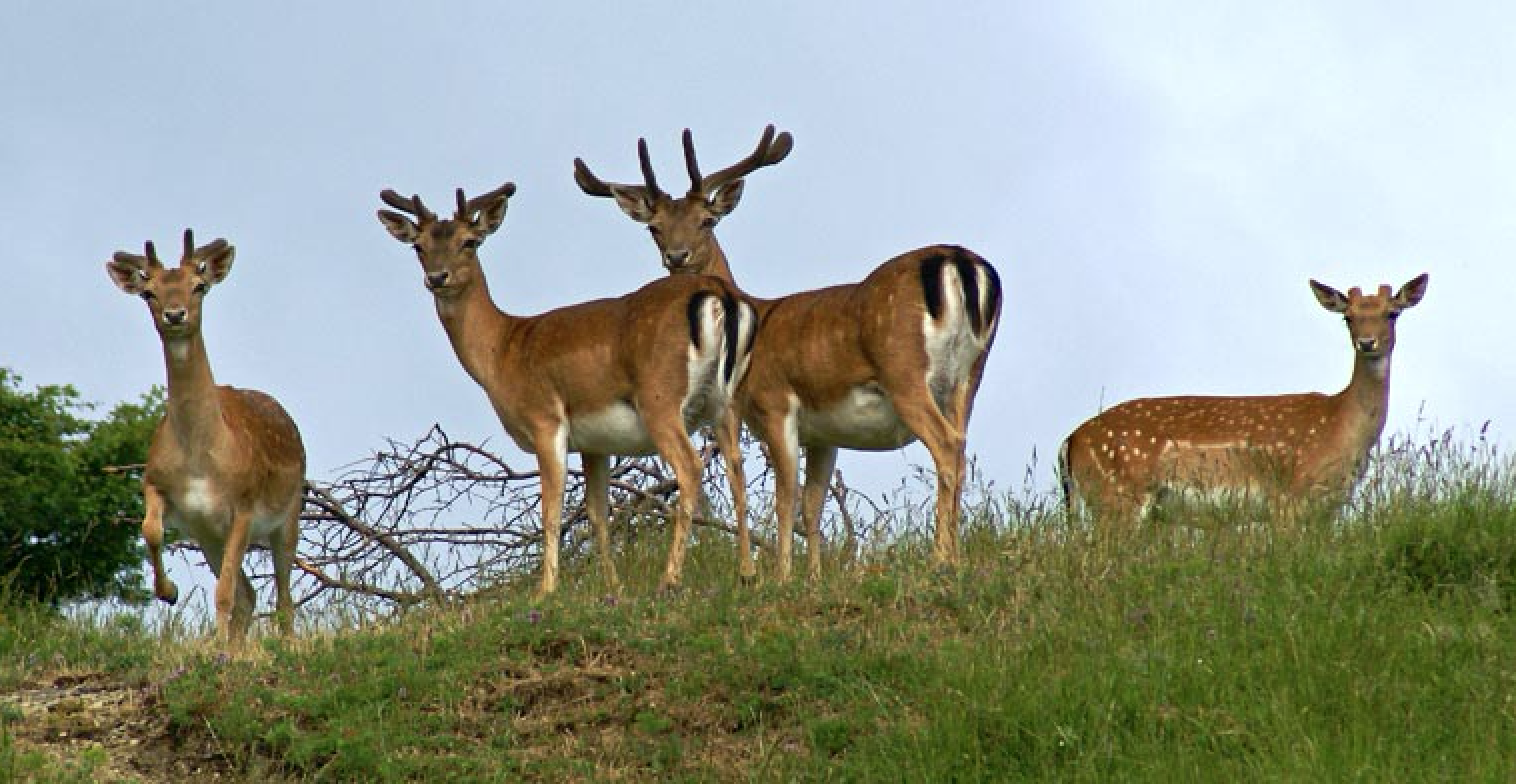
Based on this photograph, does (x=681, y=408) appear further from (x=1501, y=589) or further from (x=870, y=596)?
(x=1501, y=589)

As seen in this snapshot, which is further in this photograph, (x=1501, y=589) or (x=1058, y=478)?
(x=1058, y=478)

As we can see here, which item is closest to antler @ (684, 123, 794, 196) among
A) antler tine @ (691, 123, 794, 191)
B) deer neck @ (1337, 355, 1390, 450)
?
antler tine @ (691, 123, 794, 191)

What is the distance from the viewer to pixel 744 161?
13930mm

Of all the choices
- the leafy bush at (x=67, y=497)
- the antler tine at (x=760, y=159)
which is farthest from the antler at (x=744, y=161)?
the leafy bush at (x=67, y=497)

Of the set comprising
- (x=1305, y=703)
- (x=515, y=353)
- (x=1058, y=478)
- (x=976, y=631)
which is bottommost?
(x=1305, y=703)

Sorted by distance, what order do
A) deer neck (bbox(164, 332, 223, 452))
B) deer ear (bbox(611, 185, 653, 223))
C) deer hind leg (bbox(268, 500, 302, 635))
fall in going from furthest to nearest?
deer ear (bbox(611, 185, 653, 223))
deer hind leg (bbox(268, 500, 302, 635))
deer neck (bbox(164, 332, 223, 452))

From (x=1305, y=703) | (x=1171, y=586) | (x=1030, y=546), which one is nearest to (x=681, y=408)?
(x=1030, y=546)

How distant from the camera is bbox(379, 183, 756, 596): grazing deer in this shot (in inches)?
441

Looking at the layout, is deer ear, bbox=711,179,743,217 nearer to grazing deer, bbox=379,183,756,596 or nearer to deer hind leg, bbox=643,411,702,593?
grazing deer, bbox=379,183,756,596

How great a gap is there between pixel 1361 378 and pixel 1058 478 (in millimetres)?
2016

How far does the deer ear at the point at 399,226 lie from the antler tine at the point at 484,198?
0.33 meters

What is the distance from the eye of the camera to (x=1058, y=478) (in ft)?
41.2

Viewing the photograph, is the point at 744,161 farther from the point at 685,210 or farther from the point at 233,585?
the point at 233,585

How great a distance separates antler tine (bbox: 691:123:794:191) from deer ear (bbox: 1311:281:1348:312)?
3755 millimetres
